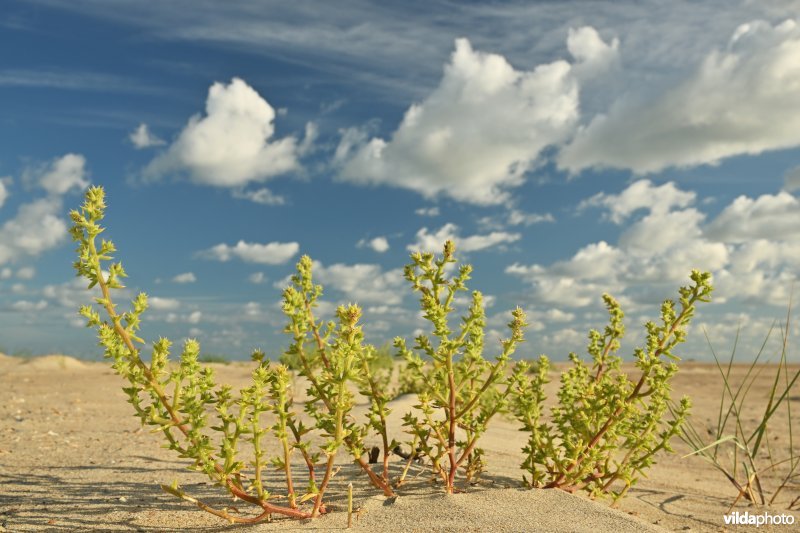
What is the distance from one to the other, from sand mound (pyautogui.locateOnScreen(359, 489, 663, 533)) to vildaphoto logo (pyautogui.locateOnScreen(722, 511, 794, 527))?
1381 millimetres

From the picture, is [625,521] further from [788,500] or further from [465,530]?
[788,500]

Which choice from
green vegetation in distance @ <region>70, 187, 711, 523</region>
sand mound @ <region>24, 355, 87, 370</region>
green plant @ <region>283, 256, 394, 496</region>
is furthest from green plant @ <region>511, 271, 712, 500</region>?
sand mound @ <region>24, 355, 87, 370</region>

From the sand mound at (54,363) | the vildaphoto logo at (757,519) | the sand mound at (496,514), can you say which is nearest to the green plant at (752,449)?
the vildaphoto logo at (757,519)

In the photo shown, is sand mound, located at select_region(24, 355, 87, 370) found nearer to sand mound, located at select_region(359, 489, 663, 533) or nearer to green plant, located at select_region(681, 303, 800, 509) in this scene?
green plant, located at select_region(681, 303, 800, 509)

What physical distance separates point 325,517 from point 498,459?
2.73 metres

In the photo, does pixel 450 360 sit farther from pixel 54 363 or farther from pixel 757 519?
pixel 54 363

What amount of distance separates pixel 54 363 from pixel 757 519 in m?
17.9

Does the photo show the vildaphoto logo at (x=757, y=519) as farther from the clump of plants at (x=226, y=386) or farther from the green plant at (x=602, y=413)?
the clump of plants at (x=226, y=386)

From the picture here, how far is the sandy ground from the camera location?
3668mm

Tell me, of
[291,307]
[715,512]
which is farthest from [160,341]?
[715,512]

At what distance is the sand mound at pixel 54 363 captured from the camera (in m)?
17.5

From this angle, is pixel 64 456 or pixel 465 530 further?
pixel 64 456

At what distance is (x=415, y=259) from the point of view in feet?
11.6

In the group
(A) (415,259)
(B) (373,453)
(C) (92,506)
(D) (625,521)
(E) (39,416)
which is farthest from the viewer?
(E) (39,416)
